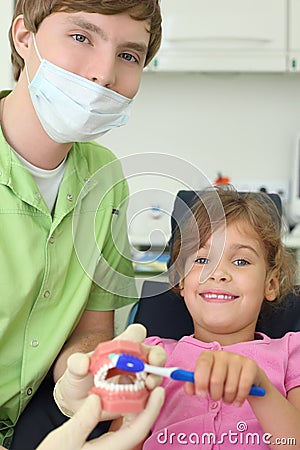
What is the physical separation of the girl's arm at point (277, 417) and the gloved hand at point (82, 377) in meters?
0.20

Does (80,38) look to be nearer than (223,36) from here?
Yes

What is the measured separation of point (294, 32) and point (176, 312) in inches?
61.3

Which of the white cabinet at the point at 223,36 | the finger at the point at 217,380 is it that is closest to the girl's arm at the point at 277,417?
the finger at the point at 217,380

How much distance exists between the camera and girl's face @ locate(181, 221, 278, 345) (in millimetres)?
1345

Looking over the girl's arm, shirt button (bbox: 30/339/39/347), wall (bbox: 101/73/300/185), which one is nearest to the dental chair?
shirt button (bbox: 30/339/39/347)

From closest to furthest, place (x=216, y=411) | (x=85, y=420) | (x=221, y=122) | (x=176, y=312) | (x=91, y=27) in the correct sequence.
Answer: (x=85, y=420), (x=216, y=411), (x=91, y=27), (x=176, y=312), (x=221, y=122)

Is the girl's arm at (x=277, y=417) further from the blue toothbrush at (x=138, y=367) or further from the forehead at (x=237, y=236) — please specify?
the forehead at (x=237, y=236)

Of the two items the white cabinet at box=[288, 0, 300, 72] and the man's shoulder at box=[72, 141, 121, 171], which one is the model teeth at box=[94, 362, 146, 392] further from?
the white cabinet at box=[288, 0, 300, 72]

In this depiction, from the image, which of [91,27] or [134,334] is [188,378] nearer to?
[134,334]

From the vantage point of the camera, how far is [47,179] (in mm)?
1494

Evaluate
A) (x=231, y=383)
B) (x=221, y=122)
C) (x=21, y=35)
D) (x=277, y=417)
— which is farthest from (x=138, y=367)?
(x=221, y=122)

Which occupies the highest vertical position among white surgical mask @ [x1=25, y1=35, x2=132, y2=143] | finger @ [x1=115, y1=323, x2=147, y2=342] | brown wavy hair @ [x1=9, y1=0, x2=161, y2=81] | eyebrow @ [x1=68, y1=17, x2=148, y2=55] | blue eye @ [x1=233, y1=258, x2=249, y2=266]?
brown wavy hair @ [x1=9, y1=0, x2=161, y2=81]

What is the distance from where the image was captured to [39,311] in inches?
56.6

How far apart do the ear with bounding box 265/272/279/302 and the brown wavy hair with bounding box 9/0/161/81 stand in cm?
52
